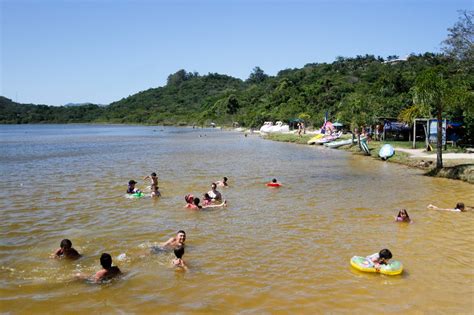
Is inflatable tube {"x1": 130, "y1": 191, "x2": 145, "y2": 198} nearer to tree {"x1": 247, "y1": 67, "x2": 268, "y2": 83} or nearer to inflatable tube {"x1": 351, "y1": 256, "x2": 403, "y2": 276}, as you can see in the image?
inflatable tube {"x1": 351, "y1": 256, "x2": 403, "y2": 276}

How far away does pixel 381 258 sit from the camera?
9.66m

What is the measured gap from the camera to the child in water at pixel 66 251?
1059 cm

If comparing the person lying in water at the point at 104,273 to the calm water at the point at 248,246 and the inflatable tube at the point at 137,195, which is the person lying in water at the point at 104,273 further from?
the inflatable tube at the point at 137,195

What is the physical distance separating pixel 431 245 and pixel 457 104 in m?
12.0

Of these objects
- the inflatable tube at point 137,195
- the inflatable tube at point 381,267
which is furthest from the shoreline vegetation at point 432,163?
the inflatable tube at point 137,195

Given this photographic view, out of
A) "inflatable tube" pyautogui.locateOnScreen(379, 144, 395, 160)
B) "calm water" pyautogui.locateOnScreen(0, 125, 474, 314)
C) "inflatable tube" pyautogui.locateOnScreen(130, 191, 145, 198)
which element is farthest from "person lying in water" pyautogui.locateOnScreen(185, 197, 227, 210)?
"inflatable tube" pyautogui.locateOnScreen(379, 144, 395, 160)

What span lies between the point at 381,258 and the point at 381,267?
0.65 ft

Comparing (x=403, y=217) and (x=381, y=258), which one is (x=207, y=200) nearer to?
(x=403, y=217)

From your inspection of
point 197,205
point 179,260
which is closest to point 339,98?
point 197,205

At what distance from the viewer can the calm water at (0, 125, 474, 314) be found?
8.43 meters

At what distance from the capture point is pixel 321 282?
9.24 meters

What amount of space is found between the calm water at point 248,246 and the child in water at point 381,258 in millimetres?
388

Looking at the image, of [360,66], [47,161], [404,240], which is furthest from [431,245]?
[360,66]

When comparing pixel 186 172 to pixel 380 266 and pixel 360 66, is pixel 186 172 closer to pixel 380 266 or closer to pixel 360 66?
pixel 380 266
